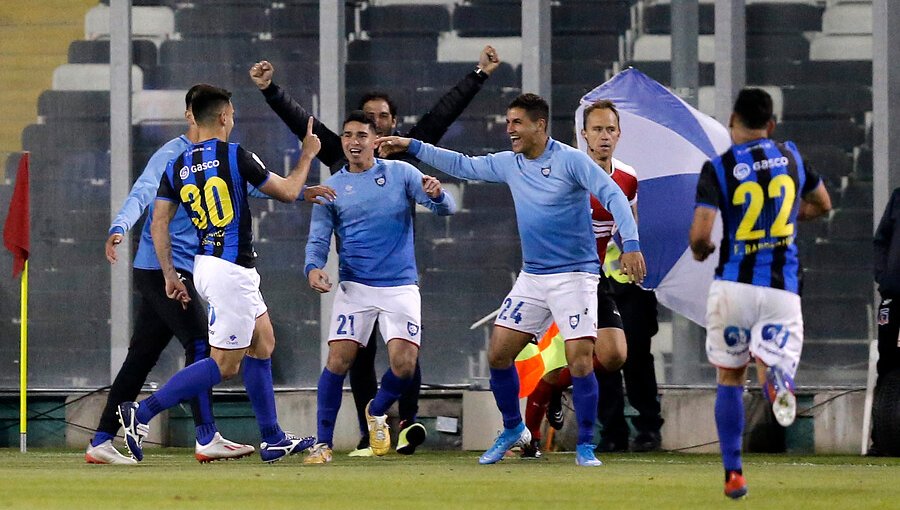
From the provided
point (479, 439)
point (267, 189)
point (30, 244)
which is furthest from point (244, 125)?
point (267, 189)

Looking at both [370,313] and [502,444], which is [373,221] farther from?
[502,444]

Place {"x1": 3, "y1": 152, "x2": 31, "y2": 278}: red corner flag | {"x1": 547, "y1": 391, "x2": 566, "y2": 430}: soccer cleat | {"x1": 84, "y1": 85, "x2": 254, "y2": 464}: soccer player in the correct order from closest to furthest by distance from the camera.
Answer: {"x1": 84, "y1": 85, "x2": 254, "y2": 464}: soccer player, {"x1": 547, "y1": 391, "x2": 566, "y2": 430}: soccer cleat, {"x1": 3, "y1": 152, "x2": 31, "y2": 278}: red corner flag

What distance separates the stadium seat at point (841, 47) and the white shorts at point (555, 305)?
13.3 feet

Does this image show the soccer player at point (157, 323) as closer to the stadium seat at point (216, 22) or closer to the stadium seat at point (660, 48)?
the stadium seat at point (216, 22)

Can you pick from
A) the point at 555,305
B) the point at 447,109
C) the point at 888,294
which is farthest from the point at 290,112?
the point at 888,294

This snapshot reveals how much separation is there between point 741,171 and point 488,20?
20.2 feet

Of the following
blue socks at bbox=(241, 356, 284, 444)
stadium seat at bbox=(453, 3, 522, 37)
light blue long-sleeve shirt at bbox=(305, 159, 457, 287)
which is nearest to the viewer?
blue socks at bbox=(241, 356, 284, 444)

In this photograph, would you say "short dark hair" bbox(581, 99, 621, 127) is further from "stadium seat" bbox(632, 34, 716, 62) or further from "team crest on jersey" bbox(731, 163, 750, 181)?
"team crest on jersey" bbox(731, 163, 750, 181)

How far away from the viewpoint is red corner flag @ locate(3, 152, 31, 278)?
38.5 ft

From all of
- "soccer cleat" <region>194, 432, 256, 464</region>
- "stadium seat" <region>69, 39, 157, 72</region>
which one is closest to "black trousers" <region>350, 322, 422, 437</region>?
"soccer cleat" <region>194, 432, 256, 464</region>

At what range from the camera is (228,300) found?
891cm

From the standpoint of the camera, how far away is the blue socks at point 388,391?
1001cm

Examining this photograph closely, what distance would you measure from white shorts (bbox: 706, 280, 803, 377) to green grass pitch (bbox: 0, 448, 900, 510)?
572 millimetres

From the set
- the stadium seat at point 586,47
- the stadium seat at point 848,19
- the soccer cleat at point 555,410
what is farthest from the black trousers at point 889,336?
the stadium seat at point 586,47
